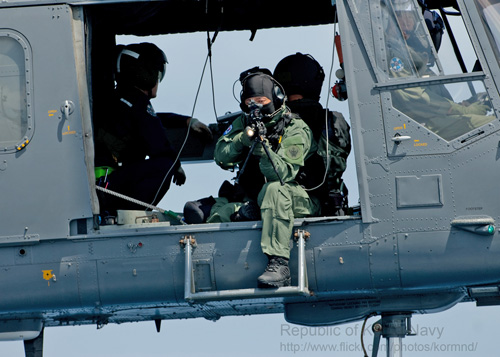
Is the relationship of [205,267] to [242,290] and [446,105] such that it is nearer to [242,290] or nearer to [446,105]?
[242,290]

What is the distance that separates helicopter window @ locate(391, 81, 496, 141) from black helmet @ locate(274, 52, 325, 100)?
3.73ft

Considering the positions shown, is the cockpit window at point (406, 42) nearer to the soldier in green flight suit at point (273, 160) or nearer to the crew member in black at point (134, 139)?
the soldier in green flight suit at point (273, 160)

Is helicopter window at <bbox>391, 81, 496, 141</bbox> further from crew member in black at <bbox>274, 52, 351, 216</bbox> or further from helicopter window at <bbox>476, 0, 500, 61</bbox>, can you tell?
crew member in black at <bbox>274, 52, 351, 216</bbox>

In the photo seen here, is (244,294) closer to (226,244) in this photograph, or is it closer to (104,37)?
(226,244)

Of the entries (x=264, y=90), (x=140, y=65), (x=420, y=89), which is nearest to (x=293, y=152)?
(x=264, y=90)

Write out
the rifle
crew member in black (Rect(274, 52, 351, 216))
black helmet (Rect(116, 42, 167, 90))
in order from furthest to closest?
1. black helmet (Rect(116, 42, 167, 90))
2. crew member in black (Rect(274, 52, 351, 216))
3. the rifle

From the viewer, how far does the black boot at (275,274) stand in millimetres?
8680

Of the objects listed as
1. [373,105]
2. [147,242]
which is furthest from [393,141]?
[147,242]

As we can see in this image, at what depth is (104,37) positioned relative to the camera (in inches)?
426

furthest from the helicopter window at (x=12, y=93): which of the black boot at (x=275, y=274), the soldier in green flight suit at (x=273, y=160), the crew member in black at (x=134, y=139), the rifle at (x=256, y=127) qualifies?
the black boot at (x=275, y=274)

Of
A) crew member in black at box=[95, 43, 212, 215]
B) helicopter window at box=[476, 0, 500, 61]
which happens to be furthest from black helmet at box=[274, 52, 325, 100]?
helicopter window at box=[476, 0, 500, 61]

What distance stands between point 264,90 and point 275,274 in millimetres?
1559

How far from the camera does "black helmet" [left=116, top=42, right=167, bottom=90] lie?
34.0 ft

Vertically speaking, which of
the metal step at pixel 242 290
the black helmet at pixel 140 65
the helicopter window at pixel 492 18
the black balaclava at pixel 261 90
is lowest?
the metal step at pixel 242 290
